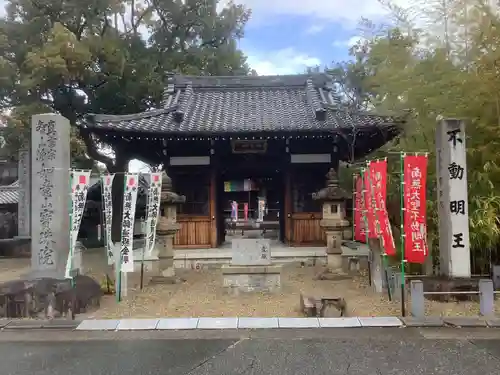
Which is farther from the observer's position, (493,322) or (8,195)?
(8,195)

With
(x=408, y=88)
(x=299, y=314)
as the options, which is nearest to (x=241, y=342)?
(x=299, y=314)

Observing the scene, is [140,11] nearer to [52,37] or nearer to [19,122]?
[52,37]

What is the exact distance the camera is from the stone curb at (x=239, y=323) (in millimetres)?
6293

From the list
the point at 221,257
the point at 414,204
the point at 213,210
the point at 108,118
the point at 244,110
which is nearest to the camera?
the point at 414,204

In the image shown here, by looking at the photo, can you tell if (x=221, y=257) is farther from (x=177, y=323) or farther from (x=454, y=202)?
(x=454, y=202)

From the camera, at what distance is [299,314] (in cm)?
704

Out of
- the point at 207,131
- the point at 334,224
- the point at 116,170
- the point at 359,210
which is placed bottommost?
the point at 334,224

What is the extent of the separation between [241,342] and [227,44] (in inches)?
660

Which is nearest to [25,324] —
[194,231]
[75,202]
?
[75,202]

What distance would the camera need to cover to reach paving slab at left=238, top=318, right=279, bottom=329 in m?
6.34

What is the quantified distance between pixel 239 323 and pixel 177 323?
913 mm

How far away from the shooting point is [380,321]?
6.43 meters

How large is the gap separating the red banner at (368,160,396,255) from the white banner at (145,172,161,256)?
4.54 meters

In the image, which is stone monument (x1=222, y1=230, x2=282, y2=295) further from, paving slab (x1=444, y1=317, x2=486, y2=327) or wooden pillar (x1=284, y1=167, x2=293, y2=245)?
wooden pillar (x1=284, y1=167, x2=293, y2=245)
